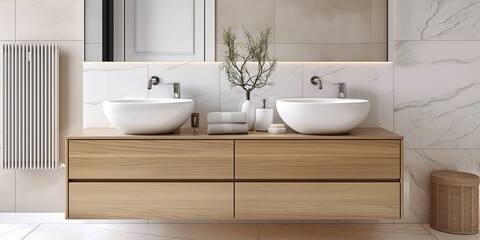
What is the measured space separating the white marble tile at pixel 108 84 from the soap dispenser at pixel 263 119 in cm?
75

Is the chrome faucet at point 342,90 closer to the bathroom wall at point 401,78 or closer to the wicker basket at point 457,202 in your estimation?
the bathroom wall at point 401,78

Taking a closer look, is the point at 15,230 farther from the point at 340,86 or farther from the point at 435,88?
the point at 435,88

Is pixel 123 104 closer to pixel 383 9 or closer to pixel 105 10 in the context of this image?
pixel 105 10

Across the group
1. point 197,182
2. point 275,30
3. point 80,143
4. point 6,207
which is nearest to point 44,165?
point 6,207

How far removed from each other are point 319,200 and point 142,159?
94cm

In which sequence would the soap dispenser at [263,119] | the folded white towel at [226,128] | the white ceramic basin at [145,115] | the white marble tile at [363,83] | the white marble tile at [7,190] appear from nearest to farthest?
the white ceramic basin at [145,115] → the folded white towel at [226,128] → the soap dispenser at [263,119] → the white marble tile at [363,83] → the white marble tile at [7,190]

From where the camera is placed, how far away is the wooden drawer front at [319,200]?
2520mm

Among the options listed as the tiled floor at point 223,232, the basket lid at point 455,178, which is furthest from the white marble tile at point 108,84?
the basket lid at point 455,178

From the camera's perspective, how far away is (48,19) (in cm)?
306

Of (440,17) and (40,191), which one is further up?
(440,17)

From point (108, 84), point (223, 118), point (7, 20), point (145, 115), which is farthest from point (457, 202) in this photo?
point (7, 20)

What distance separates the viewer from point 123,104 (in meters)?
2.45

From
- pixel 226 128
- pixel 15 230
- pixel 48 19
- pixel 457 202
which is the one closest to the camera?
pixel 226 128

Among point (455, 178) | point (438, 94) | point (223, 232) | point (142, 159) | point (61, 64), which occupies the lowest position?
point (223, 232)
